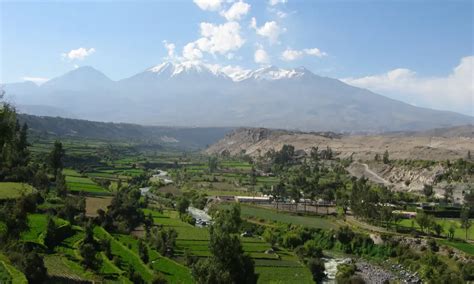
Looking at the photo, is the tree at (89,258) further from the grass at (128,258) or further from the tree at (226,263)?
the tree at (226,263)

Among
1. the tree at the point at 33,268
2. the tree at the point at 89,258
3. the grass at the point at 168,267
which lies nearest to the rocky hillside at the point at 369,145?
the grass at the point at 168,267

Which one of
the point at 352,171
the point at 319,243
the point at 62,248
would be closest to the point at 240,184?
the point at 352,171

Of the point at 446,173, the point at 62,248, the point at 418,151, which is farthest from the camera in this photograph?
the point at 418,151

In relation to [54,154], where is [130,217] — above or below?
below

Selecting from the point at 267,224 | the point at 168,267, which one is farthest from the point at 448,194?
the point at 168,267

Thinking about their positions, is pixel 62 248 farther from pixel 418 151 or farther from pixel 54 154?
pixel 418 151

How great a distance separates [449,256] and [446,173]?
42194 mm

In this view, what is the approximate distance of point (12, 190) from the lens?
140 ft

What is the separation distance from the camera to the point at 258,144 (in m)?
185

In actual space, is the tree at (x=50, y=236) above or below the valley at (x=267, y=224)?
above

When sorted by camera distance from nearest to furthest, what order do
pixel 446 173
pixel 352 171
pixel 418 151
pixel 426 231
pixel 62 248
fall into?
pixel 62 248
pixel 426 231
pixel 446 173
pixel 352 171
pixel 418 151

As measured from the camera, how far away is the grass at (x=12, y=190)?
39.5 metres

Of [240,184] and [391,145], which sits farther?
[391,145]

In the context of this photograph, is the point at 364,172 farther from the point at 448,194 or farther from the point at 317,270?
the point at 317,270
